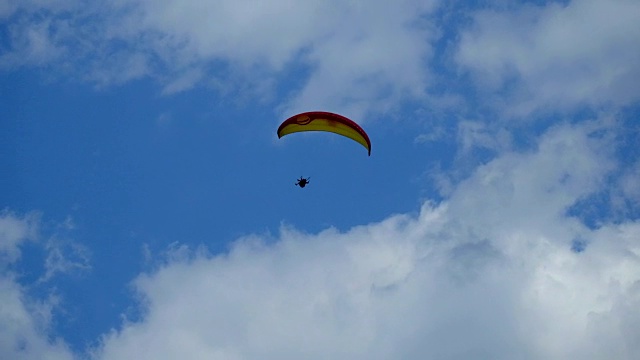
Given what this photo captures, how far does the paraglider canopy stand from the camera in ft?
275

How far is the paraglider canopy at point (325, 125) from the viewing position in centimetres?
8388

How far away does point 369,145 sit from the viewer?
8469 centimetres

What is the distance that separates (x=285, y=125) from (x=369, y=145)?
7485 millimetres

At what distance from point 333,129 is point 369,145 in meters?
3.49

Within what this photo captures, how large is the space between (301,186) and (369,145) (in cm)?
759

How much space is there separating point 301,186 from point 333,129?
20.4 ft

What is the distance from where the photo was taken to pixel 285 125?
84688 mm

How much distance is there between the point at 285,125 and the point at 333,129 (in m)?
4.24

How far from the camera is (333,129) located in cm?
8538

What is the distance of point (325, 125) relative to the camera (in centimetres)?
8512

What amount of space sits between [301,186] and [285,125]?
20.6 ft
